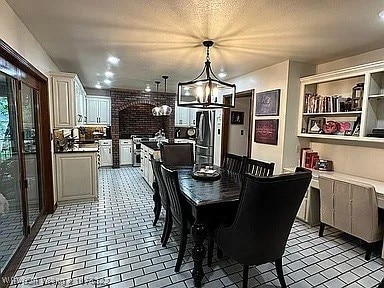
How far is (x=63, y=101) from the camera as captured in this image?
3830 millimetres

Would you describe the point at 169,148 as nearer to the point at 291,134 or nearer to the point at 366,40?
the point at 291,134

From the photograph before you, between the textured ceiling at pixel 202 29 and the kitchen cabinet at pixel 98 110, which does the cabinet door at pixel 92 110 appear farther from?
the textured ceiling at pixel 202 29

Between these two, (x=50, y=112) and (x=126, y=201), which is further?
(x=126, y=201)

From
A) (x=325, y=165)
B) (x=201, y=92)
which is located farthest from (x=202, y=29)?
(x=325, y=165)

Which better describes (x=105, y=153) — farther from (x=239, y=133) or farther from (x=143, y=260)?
(x=143, y=260)

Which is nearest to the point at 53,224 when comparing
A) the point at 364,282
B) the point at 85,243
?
the point at 85,243

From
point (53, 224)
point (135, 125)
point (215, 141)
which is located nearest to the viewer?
point (53, 224)

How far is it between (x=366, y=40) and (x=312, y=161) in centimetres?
180

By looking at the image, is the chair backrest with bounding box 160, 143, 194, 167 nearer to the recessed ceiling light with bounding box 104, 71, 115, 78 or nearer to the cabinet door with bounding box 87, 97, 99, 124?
the recessed ceiling light with bounding box 104, 71, 115, 78

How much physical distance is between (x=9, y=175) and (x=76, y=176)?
68.6 inches

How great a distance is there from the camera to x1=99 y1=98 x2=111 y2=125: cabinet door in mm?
7094

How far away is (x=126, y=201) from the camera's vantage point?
4.22 metres

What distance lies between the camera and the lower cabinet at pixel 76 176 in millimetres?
3910

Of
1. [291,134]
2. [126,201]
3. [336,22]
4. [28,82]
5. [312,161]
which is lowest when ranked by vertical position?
[126,201]
